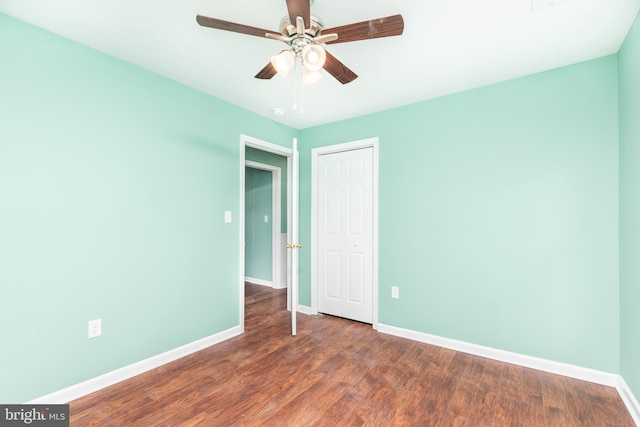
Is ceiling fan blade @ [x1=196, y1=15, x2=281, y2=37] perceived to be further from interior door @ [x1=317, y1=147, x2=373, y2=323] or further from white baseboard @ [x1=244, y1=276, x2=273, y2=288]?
white baseboard @ [x1=244, y1=276, x2=273, y2=288]

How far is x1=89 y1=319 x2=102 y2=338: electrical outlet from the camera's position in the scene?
200cm

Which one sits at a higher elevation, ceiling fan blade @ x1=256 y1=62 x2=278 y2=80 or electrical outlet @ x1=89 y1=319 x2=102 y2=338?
ceiling fan blade @ x1=256 y1=62 x2=278 y2=80

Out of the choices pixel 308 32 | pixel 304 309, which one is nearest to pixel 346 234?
pixel 304 309

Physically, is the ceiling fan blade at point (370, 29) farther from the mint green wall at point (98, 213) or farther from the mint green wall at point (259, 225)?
the mint green wall at point (259, 225)

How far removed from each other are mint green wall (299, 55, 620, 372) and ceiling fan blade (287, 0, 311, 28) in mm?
1885

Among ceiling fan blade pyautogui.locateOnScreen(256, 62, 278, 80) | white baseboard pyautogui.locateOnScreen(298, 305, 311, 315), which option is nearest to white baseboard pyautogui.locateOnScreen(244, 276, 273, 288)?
white baseboard pyautogui.locateOnScreen(298, 305, 311, 315)

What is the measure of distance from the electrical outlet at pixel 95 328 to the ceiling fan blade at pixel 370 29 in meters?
2.39

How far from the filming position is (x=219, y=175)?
9.32ft

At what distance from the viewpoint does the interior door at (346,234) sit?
3.30 metres

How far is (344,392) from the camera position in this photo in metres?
2.01

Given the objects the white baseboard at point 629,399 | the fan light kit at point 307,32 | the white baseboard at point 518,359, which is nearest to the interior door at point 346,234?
the white baseboard at point 518,359

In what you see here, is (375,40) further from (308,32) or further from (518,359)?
(518,359)

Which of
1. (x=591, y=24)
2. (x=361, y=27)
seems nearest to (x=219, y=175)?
(x=361, y=27)

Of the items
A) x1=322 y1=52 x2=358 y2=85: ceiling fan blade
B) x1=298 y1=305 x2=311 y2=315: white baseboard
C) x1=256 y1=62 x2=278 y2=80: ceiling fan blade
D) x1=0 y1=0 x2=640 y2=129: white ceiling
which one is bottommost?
x1=298 y1=305 x2=311 y2=315: white baseboard
